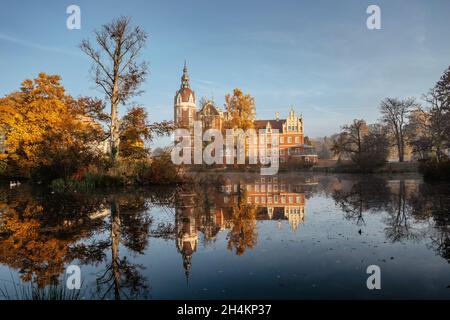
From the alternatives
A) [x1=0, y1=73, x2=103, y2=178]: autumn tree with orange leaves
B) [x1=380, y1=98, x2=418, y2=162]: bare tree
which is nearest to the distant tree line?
[x1=380, y1=98, x2=418, y2=162]: bare tree

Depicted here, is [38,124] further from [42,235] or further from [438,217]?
[438,217]

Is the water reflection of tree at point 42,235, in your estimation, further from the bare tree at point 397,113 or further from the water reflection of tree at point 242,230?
the bare tree at point 397,113

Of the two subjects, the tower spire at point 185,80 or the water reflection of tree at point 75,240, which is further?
the tower spire at point 185,80

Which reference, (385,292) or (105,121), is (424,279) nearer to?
(385,292)

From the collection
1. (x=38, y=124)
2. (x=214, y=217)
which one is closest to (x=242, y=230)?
(x=214, y=217)

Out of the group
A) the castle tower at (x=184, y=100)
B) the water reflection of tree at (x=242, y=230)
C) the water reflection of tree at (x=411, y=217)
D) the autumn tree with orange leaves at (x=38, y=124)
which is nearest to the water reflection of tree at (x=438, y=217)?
the water reflection of tree at (x=411, y=217)

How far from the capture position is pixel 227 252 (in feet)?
20.7

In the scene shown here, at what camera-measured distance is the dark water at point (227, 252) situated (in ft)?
14.6

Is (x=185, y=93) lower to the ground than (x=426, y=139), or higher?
higher

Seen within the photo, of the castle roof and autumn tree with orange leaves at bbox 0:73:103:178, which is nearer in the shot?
autumn tree with orange leaves at bbox 0:73:103:178

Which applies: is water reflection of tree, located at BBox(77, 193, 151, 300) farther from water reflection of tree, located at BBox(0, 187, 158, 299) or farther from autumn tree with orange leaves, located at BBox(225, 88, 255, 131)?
autumn tree with orange leaves, located at BBox(225, 88, 255, 131)

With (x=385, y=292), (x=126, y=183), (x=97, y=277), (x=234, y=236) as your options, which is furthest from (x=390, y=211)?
(x=126, y=183)

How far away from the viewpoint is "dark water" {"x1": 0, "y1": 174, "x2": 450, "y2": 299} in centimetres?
444
